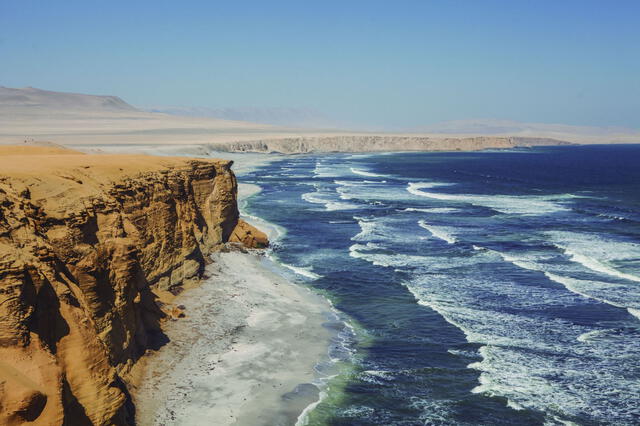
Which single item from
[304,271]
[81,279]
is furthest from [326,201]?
[81,279]

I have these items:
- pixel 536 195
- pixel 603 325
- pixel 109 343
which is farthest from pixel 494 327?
pixel 536 195

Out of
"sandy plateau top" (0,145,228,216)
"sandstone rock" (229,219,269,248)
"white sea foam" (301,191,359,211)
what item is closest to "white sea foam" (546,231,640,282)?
"sandstone rock" (229,219,269,248)

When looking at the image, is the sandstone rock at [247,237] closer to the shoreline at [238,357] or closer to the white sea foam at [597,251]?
the shoreline at [238,357]

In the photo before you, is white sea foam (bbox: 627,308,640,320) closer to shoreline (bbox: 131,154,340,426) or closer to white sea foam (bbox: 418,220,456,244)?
shoreline (bbox: 131,154,340,426)

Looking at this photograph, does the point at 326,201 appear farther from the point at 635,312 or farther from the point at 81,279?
the point at 81,279

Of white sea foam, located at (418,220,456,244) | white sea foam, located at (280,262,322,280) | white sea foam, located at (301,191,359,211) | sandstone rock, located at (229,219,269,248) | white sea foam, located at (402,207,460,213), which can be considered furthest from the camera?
white sea foam, located at (301,191,359,211)

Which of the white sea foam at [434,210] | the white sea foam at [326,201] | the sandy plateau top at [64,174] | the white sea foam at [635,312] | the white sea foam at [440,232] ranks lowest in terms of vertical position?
the white sea foam at [635,312]

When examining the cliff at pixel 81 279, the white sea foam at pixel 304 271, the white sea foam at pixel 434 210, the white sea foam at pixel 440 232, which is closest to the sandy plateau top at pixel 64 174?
the cliff at pixel 81 279
